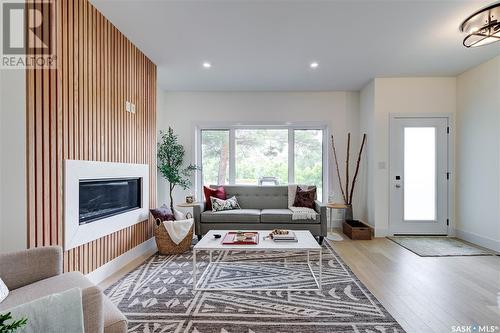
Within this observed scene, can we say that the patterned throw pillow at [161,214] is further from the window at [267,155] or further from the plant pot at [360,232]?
the plant pot at [360,232]

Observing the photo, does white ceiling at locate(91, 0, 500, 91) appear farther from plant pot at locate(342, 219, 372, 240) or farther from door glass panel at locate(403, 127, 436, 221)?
plant pot at locate(342, 219, 372, 240)

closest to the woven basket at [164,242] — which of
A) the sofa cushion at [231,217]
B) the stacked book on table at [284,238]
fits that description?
the sofa cushion at [231,217]

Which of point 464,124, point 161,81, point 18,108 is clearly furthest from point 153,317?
point 464,124

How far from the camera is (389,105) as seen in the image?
468 cm

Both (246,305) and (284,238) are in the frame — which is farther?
(284,238)

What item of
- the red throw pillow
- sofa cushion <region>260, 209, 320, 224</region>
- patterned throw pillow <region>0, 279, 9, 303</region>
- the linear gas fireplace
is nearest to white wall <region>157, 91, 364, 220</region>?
the red throw pillow

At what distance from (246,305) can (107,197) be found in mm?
1871

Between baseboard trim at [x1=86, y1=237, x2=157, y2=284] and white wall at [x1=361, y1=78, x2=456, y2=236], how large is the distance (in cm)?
370

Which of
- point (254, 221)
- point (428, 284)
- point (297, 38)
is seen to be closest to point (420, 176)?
point (428, 284)

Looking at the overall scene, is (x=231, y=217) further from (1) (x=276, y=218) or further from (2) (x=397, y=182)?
(2) (x=397, y=182)

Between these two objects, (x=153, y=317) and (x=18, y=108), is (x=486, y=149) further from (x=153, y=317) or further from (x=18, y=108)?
(x=18, y=108)

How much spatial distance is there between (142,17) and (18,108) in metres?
1.54

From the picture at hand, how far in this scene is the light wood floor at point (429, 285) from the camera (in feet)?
6.82

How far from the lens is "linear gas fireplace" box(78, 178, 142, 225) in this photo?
2.59 m
